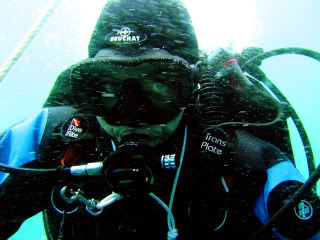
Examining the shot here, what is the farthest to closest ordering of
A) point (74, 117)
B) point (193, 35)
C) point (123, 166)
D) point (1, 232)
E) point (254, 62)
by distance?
point (254, 62) → point (193, 35) → point (74, 117) → point (1, 232) → point (123, 166)

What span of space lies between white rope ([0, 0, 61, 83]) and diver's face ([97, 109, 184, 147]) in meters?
0.73

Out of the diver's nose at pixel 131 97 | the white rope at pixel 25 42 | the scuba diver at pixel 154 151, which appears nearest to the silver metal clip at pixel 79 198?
the scuba diver at pixel 154 151

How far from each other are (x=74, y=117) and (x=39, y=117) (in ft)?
1.46

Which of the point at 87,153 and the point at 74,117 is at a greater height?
the point at 74,117

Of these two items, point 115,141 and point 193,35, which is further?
point 193,35

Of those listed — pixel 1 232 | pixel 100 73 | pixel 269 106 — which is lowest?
pixel 1 232

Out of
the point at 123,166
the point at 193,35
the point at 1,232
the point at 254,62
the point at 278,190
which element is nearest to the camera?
the point at 123,166

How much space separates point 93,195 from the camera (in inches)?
81.6

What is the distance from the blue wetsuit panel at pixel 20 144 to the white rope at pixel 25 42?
925mm

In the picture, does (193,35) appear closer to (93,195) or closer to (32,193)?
(93,195)

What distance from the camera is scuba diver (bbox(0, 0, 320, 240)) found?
174 cm

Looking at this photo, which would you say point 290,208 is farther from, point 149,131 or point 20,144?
point 20,144

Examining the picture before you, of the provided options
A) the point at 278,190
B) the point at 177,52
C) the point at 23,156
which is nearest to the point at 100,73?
the point at 177,52

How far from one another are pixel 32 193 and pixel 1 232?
347 millimetres
